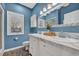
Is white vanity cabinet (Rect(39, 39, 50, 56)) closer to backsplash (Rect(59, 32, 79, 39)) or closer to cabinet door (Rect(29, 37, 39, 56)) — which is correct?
cabinet door (Rect(29, 37, 39, 56))

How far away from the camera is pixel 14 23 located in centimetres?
164

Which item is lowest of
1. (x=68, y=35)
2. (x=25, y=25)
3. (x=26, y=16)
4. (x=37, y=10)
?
(x=68, y=35)

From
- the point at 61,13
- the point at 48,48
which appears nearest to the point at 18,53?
the point at 48,48

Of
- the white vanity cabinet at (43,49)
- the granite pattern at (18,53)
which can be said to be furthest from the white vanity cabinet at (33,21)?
the granite pattern at (18,53)

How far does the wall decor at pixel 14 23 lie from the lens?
162 cm

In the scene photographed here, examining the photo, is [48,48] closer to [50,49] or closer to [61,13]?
[50,49]

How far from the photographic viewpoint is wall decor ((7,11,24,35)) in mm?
1623

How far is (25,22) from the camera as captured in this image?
5.64 ft

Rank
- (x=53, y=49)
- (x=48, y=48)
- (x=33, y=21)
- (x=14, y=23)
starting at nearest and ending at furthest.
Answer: (x=53, y=49) < (x=48, y=48) < (x=14, y=23) < (x=33, y=21)

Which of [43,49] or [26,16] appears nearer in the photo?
[43,49]

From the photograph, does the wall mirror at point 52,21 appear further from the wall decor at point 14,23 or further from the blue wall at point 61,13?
the wall decor at point 14,23

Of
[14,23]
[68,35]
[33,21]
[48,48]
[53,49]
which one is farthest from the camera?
[33,21]

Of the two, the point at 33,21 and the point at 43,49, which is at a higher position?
the point at 33,21

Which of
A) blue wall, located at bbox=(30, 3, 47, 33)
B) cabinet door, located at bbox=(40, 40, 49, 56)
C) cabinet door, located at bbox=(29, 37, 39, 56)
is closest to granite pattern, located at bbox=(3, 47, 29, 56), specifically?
cabinet door, located at bbox=(29, 37, 39, 56)
